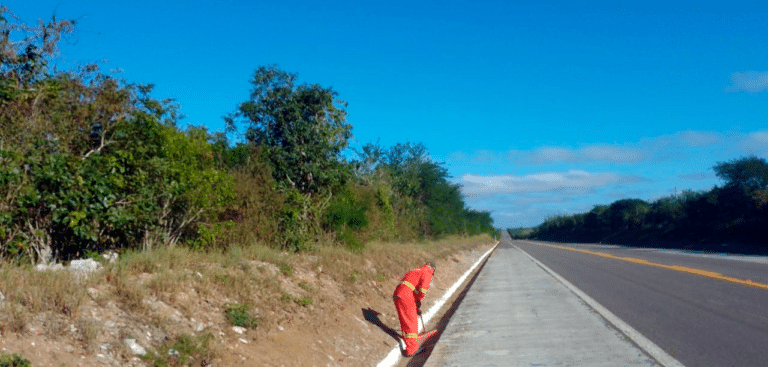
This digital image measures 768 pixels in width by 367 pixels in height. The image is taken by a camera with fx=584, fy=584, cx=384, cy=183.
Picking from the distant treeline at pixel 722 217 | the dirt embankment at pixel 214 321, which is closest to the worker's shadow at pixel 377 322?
the dirt embankment at pixel 214 321

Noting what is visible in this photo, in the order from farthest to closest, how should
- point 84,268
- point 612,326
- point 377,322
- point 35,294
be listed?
point 377,322 < point 612,326 < point 84,268 < point 35,294

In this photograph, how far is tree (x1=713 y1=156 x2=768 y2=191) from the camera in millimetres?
55812

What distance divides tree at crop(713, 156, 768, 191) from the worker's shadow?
5488cm

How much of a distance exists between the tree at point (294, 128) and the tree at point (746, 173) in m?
51.8

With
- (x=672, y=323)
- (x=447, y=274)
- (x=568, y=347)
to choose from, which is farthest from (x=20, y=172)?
(x=447, y=274)

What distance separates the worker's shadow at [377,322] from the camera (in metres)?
11.0

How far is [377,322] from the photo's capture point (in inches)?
450

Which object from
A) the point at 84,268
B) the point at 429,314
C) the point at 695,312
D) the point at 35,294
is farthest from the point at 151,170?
the point at 695,312

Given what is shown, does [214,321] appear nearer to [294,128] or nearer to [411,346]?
[411,346]

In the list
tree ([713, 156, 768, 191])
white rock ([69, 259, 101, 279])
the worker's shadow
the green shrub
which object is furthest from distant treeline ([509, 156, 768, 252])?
white rock ([69, 259, 101, 279])

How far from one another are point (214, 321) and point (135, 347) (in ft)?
5.50

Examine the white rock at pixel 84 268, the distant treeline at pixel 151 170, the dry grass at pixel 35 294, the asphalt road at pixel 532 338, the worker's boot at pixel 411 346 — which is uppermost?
the distant treeline at pixel 151 170

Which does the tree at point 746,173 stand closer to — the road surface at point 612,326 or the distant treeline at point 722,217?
the distant treeline at point 722,217

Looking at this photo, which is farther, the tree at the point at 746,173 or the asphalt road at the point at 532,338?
the tree at the point at 746,173
